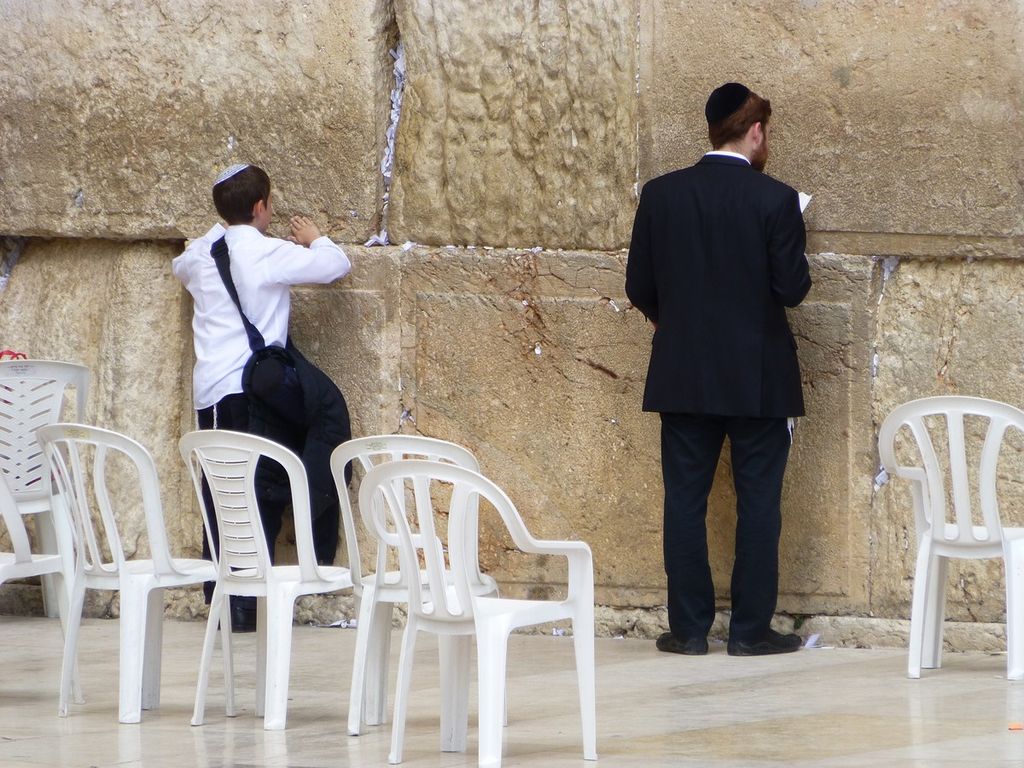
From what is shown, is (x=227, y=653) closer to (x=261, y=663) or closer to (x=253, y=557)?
(x=261, y=663)

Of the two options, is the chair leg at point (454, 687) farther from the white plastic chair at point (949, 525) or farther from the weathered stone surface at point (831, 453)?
the weathered stone surface at point (831, 453)

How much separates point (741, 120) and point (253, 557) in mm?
2437

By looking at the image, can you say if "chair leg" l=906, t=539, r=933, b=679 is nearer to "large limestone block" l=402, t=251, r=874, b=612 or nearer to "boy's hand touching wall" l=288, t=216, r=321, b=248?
"large limestone block" l=402, t=251, r=874, b=612

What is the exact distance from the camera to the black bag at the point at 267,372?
22.1 ft

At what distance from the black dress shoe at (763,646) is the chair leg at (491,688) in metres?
2.05

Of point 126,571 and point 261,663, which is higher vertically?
point 126,571

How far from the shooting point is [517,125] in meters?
6.96

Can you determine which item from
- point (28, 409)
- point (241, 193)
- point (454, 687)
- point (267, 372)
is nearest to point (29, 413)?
point (28, 409)

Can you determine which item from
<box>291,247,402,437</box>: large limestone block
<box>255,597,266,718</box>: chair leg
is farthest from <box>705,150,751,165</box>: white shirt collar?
<box>255,597,266,718</box>: chair leg

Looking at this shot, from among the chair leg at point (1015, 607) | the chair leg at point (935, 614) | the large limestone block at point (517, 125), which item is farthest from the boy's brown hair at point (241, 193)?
the chair leg at point (1015, 607)

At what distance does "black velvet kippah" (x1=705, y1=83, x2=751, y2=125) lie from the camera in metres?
6.26

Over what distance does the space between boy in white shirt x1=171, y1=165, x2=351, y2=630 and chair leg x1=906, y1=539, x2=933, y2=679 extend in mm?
2499

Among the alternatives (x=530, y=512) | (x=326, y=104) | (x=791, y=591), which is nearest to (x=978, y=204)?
(x=791, y=591)

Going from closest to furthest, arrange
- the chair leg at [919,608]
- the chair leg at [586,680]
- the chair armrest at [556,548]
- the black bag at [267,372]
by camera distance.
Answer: the chair armrest at [556,548]
the chair leg at [586,680]
the chair leg at [919,608]
the black bag at [267,372]
